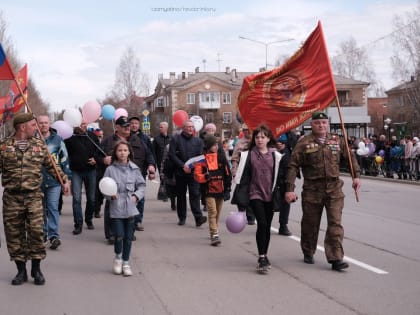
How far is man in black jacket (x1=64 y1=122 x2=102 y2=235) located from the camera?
384 inches

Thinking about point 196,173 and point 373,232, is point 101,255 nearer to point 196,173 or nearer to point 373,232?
point 196,173

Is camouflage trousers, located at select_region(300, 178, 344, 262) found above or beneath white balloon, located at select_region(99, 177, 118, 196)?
beneath

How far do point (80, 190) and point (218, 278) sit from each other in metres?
4.02

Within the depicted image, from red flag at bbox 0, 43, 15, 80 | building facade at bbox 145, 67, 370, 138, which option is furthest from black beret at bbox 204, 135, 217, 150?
building facade at bbox 145, 67, 370, 138

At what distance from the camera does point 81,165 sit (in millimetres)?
9820

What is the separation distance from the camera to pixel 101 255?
7945 mm

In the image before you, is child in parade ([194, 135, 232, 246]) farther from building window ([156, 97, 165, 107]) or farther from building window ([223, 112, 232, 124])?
building window ([156, 97, 165, 107])

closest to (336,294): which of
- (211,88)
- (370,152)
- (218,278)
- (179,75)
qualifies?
(218,278)

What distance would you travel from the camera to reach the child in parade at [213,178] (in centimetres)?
888

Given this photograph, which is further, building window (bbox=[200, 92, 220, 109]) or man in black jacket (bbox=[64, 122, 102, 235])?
building window (bbox=[200, 92, 220, 109])

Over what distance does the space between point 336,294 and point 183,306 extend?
1537 millimetres

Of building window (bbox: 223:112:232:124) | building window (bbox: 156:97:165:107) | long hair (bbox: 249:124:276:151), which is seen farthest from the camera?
building window (bbox: 156:97:165:107)

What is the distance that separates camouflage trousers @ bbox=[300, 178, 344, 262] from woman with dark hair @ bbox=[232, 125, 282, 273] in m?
0.48

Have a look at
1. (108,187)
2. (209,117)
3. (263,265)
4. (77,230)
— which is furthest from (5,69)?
(209,117)
